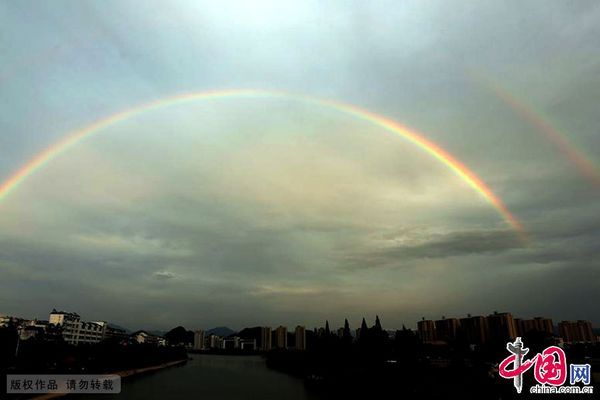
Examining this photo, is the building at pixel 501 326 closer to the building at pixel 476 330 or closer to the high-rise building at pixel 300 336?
the building at pixel 476 330

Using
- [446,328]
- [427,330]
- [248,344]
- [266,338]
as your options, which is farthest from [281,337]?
[446,328]

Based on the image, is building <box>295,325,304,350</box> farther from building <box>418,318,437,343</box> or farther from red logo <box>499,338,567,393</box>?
red logo <box>499,338,567,393</box>

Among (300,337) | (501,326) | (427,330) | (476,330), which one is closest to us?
(501,326)

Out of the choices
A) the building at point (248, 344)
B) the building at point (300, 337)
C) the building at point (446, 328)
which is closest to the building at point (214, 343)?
the building at point (248, 344)

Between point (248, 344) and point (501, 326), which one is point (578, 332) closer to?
point (501, 326)

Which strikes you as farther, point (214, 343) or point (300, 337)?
point (214, 343)

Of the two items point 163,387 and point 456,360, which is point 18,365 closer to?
point 163,387
